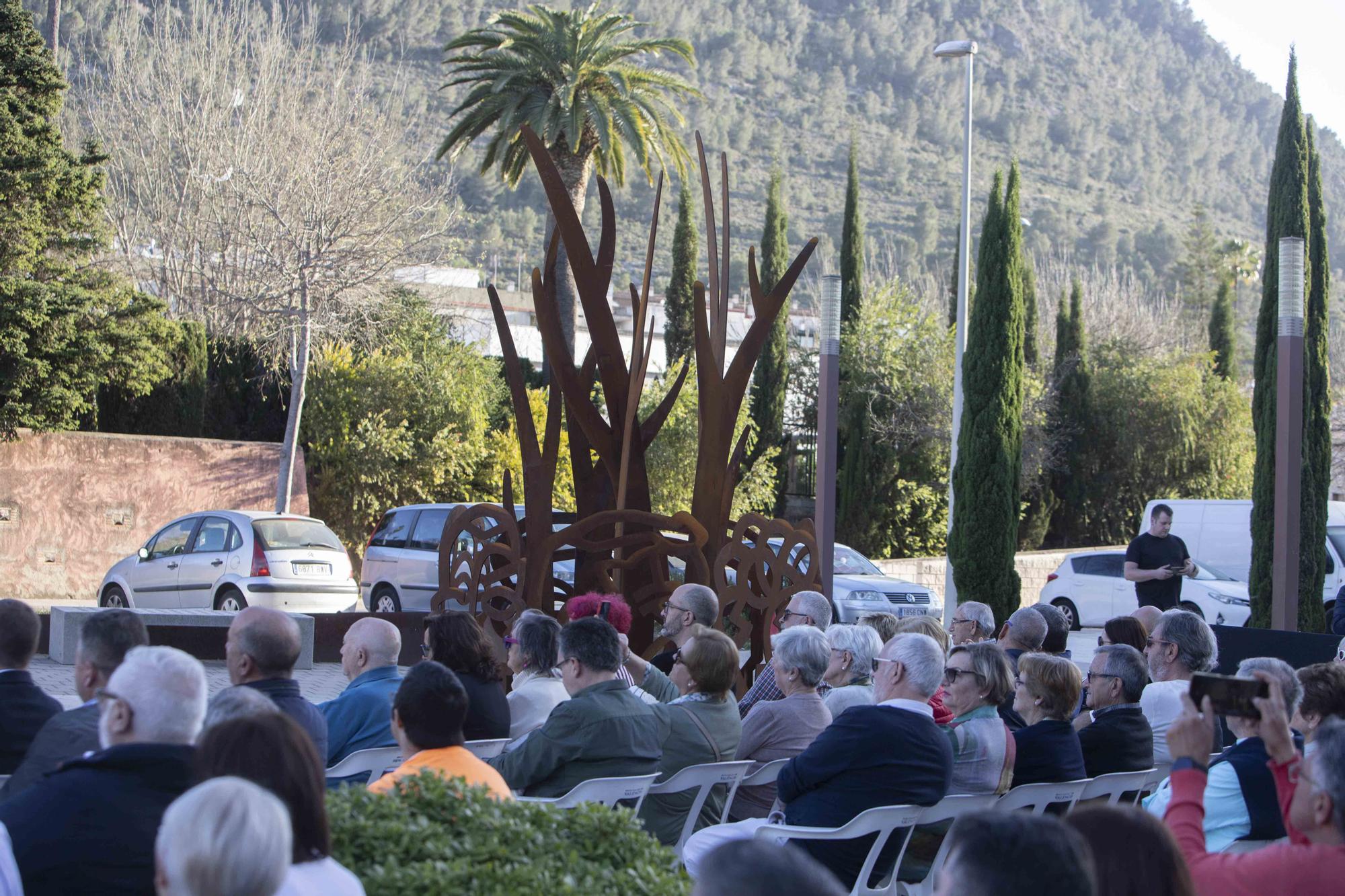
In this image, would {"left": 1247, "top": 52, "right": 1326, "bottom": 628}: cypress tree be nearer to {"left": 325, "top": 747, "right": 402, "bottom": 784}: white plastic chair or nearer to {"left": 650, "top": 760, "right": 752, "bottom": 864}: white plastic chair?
{"left": 650, "top": 760, "right": 752, "bottom": 864}: white plastic chair

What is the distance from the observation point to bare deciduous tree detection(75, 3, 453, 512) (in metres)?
24.0

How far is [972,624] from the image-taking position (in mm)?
7434

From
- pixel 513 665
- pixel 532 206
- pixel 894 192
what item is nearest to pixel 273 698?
pixel 513 665

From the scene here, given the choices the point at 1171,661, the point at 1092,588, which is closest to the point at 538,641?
the point at 1171,661

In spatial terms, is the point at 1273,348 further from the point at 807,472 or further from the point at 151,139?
the point at 151,139

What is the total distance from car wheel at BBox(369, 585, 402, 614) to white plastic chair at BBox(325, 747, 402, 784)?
458 inches

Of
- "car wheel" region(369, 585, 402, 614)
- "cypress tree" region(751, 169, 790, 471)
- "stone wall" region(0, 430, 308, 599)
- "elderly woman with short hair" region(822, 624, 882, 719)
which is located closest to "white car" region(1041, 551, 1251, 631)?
"car wheel" region(369, 585, 402, 614)

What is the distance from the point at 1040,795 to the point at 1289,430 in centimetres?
563

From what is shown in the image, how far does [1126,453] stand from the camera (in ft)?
102

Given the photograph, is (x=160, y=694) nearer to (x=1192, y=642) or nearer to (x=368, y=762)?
(x=368, y=762)

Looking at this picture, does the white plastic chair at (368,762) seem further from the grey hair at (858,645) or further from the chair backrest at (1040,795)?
the chair backrest at (1040,795)

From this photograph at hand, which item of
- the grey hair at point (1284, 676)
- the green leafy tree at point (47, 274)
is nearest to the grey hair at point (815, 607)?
the grey hair at point (1284, 676)

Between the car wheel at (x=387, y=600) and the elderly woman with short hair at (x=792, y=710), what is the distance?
1155 centimetres

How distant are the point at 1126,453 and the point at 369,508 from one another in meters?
17.4
